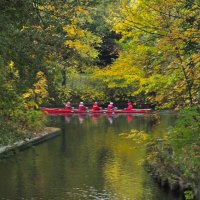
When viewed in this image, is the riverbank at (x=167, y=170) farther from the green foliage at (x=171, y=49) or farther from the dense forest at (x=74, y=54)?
the dense forest at (x=74, y=54)

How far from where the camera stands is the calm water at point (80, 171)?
14.6m

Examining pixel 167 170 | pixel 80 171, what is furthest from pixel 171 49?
pixel 80 171

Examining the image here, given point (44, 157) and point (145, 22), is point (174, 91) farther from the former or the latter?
point (44, 157)

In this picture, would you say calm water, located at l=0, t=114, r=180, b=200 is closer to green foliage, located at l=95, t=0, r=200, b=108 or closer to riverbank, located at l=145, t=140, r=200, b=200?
riverbank, located at l=145, t=140, r=200, b=200

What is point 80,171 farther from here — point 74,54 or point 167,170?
point 74,54

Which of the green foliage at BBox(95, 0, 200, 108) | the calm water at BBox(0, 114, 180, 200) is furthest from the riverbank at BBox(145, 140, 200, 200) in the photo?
the green foliage at BBox(95, 0, 200, 108)

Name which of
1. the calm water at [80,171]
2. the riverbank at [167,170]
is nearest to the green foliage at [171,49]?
the riverbank at [167,170]

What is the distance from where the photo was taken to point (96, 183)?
52.3 ft

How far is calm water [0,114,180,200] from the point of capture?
48.0 ft

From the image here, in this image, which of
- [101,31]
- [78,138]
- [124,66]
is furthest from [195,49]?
[101,31]

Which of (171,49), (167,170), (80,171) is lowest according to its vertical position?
(80,171)

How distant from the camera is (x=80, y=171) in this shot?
17734mm

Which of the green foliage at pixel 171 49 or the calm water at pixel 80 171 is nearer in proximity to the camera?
the green foliage at pixel 171 49

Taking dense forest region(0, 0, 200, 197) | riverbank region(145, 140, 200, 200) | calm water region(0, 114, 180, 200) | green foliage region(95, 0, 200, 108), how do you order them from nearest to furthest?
1. dense forest region(0, 0, 200, 197)
2. green foliage region(95, 0, 200, 108)
3. riverbank region(145, 140, 200, 200)
4. calm water region(0, 114, 180, 200)
